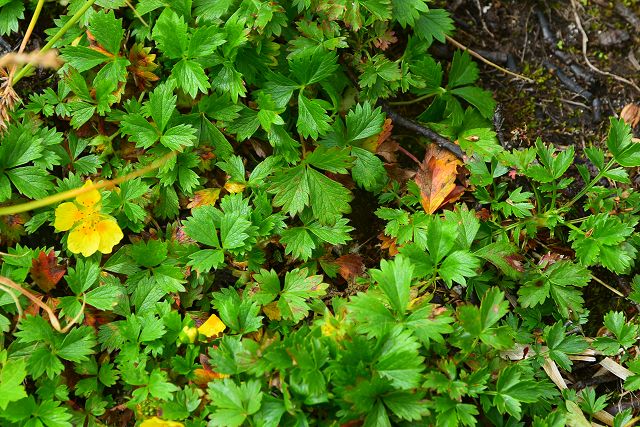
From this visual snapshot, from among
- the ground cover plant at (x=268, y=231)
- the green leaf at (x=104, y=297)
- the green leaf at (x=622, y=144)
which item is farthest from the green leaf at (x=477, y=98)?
the green leaf at (x=104, y=297)

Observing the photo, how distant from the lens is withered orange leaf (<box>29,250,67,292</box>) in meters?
2.58

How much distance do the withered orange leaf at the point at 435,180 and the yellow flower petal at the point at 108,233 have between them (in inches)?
51.8

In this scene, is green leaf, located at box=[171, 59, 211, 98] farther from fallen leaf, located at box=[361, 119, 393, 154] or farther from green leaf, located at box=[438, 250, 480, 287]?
green leaf, located at box=[438, 250, 480, 287]

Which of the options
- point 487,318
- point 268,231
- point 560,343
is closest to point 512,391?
point 487,318

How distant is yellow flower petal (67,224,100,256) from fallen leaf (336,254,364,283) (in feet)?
3.36

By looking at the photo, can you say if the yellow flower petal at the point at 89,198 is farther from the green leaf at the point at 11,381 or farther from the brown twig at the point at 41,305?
the green leaf at the point at 11,381

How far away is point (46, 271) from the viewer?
2.58m

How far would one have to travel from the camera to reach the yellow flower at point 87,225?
8.51 feet

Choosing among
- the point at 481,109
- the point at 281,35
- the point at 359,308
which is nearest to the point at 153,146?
the point at 281,35

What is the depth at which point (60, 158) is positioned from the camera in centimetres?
269

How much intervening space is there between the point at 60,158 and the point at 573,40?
265 centimetres

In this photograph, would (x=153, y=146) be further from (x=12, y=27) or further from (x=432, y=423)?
(x=432, y=423)

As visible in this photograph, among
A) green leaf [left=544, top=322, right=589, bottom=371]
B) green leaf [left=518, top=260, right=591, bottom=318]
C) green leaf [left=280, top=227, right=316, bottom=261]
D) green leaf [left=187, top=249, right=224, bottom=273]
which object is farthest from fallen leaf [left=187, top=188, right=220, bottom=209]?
green leaf [left=544, top=322, right=589, bottom=371]

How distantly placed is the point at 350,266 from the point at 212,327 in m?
0.65
